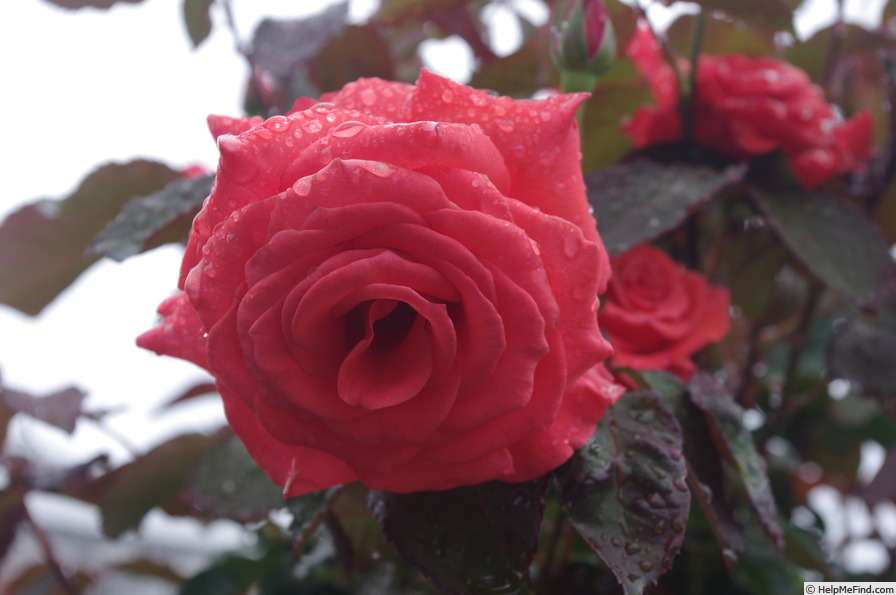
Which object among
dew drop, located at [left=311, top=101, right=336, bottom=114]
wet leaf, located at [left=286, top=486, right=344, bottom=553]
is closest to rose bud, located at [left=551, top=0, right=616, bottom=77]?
dew drop, located at [left=311, top=101, right=336, bottom=114]

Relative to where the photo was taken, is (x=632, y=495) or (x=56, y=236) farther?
(x=56, y=236)

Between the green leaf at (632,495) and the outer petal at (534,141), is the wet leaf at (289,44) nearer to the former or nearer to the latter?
the outer petal at (534,141)

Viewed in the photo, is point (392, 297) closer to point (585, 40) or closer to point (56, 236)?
point (585, 40)

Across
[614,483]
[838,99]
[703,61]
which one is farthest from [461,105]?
[838,99]

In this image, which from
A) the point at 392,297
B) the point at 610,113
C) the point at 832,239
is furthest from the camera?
the point at 610,113

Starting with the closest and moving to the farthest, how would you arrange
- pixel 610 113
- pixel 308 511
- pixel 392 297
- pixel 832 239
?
pixel 392 297
pixel 308 511
pixel 832 239
pixel 610 113

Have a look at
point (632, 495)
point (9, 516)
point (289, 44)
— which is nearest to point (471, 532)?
point (632, 495)

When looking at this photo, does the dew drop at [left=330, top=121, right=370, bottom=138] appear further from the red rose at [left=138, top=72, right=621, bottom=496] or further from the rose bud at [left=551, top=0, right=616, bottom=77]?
the rose bud at [left=551, top=0, right=616, bottom=77]

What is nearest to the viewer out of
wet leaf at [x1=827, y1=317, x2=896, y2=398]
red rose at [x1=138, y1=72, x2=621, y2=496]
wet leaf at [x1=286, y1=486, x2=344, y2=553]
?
red rose at [x1=138, y1=72, x2=621, y2=496]
